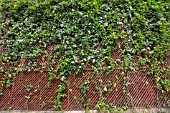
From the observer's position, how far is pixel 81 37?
241 cm

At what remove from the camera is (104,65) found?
2.21m

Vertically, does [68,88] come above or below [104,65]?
below

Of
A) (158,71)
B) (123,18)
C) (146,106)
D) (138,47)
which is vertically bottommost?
(146,106)

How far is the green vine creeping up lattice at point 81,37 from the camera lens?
85.4 inches

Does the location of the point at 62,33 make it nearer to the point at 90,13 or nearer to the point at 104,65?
the point at 90,13

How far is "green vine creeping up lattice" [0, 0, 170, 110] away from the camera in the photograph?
2168 millimetres

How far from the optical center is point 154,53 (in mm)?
2283

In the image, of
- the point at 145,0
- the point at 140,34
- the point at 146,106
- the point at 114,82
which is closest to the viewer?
the point at 146,106

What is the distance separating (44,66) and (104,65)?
74 centimetres

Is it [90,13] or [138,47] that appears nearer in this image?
[138,47]

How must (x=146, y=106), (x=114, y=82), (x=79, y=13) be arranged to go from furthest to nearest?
1. (x=79, y=13)
2. (x=114, y=82)
3. (x=146, y=106)

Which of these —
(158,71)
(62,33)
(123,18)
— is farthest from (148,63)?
(62,33)

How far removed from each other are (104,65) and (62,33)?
735 millimetres

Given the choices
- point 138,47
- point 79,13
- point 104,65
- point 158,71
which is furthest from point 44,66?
point 158,71
